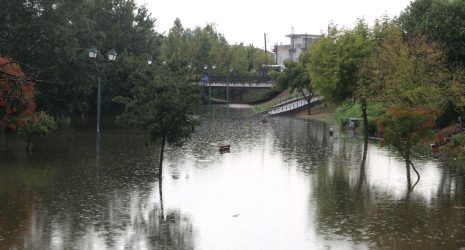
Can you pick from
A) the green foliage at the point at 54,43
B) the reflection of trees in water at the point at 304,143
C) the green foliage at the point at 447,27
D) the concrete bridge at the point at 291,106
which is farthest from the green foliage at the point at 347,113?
the green foliage at the point at 54,43

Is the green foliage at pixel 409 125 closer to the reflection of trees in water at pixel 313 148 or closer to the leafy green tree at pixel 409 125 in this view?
the leafy green tree at pixel 409 125

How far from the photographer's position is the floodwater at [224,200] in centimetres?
1767

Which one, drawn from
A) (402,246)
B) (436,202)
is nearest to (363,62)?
(436,202)

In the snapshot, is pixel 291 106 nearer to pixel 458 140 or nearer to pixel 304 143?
pixel 304 143

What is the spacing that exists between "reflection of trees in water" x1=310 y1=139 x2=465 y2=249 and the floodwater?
0.15 ft

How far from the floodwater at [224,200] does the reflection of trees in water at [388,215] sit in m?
0.05

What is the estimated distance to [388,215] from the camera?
2089 cm

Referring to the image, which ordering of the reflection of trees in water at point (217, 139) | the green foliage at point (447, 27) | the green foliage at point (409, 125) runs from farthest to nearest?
the green foliage at point (447, 27), the reflection of trees in water at point (217, 139), the green foliage at point (409, 125)

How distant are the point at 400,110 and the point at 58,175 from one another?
1582 centimetres

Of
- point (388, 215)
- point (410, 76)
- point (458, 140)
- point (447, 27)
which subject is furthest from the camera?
point (447, 27)

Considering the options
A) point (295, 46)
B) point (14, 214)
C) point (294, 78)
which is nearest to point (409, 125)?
point (14, 214)

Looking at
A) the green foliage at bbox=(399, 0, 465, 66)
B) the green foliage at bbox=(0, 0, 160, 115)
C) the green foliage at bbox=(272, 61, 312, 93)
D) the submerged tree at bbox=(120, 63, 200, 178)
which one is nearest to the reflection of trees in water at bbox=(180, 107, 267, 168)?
the submerged tree at bbox=(120, 63, 200, 178)

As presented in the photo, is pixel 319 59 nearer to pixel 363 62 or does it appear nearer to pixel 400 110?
pixel 363 62

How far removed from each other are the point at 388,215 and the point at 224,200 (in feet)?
20.0
